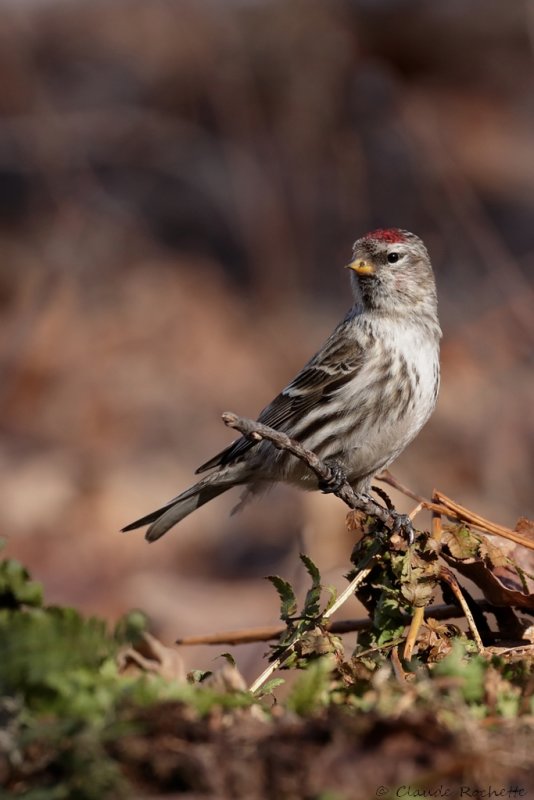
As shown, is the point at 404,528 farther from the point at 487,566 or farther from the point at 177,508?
the point at 177,508

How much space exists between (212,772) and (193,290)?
877 centimetres

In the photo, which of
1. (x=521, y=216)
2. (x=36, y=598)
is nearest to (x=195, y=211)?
(x=521, y=216)

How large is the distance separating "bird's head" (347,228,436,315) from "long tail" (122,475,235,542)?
2.94 ft

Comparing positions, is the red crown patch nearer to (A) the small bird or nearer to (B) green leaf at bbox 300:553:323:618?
(A) the small bird

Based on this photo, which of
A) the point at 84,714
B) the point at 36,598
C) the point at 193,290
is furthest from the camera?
the point at 193,290

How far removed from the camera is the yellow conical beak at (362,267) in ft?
13.8

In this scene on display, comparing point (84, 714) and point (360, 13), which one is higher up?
point (360, 13)

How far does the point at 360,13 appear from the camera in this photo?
13328mm

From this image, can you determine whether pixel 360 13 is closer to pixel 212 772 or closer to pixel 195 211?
pixel 195 211

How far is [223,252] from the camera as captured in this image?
1027 centimetres

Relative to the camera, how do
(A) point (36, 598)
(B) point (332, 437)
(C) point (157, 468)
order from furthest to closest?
1. (C) point (157, 468)
2. (B) point (332, 437)
3. (A) point (36, 598)

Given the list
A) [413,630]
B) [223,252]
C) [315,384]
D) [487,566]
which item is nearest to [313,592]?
[413,630]

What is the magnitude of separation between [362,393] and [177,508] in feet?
2.56

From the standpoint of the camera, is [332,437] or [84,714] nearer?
[84,714]
